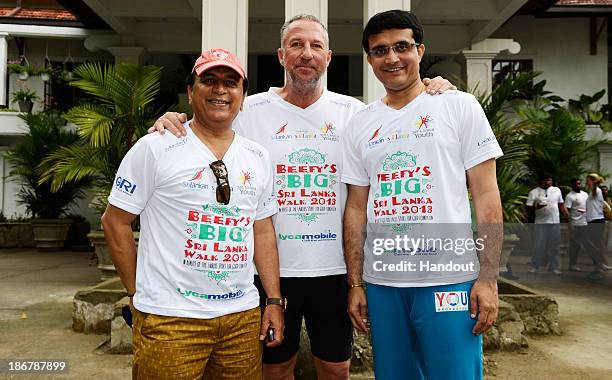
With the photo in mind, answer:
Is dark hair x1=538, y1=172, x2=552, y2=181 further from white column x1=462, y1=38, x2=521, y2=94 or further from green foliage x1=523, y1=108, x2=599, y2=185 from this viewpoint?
white column x1=462, y1=38, x2=521, y2=94

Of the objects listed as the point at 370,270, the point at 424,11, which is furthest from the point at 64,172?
the point at 424,11

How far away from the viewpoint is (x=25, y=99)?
12.6 m

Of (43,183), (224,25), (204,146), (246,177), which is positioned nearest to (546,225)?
(224,25)

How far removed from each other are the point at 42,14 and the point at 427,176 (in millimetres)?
13371

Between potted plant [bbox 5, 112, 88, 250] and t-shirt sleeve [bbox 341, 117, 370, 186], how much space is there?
34.4 feet

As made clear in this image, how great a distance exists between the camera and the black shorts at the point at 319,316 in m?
2.41

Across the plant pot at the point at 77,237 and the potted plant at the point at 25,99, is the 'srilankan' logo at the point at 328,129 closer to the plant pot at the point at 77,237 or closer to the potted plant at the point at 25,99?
the plant pot at the point at 77,237

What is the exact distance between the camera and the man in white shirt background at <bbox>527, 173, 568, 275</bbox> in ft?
29.6

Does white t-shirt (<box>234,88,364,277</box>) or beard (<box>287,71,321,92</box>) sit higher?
beard (<box>287,71,321,92</box>)

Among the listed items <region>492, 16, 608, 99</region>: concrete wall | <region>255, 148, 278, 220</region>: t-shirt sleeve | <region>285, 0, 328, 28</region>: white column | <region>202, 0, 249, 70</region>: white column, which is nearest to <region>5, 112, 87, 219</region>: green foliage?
<region>202, 0, 249, 70</region>: white column

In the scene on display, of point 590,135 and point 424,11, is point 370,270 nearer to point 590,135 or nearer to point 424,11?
point 424,11

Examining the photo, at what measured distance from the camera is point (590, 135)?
40.3 ft

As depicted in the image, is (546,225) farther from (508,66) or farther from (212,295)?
(212,295)

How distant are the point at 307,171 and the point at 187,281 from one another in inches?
31.1
